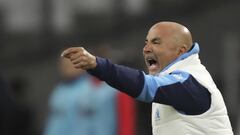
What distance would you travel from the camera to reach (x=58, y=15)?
1277cm

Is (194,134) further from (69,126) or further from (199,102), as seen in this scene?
(69,126)

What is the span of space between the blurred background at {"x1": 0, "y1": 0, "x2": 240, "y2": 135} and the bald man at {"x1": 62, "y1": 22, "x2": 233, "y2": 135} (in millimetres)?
5485

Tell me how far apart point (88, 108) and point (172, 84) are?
3274mm

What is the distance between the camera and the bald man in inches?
203

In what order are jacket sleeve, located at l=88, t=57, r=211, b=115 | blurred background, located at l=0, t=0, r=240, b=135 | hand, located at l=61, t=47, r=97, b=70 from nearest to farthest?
hand, located at l=61, t=47, r=97, b=70, jacket sleeve, located at l=88, t=57, r=211, b=115, blurred background, located at l=0, t=0, r=240, b=135

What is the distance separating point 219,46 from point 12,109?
4.78 meters

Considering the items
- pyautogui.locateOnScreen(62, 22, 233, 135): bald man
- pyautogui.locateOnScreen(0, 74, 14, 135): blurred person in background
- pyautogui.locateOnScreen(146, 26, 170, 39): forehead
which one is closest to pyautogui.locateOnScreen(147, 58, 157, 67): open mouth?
pyautogui.locateOnScreen(62, 22, 233, 135): bald man

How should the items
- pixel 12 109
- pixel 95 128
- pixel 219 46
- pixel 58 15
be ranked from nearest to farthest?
pixel 12 109 < pixel 95 128 < pixel 219 46 < pixel 58 15

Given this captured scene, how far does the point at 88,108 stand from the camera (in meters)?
8.52

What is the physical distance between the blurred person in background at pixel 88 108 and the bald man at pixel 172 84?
2733 mm

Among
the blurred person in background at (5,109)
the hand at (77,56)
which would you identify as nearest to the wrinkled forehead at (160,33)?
the hand at (77,56)

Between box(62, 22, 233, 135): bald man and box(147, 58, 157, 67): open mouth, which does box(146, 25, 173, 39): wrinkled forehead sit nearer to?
box(62, 22, 233, 135): bald man

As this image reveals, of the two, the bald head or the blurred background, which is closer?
the bald head

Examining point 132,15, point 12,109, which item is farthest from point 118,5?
point 12,109
